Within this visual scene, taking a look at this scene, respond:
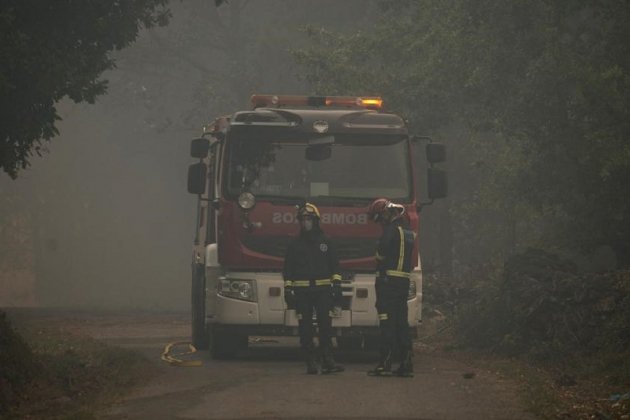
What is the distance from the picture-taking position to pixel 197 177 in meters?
17.2

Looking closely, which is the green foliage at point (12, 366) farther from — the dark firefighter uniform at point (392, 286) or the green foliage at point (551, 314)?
the green foliage at point (551, 314)

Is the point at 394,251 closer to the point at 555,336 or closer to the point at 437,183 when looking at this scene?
the point at 437,183

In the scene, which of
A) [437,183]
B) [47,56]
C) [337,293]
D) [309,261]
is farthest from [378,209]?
[47,56]

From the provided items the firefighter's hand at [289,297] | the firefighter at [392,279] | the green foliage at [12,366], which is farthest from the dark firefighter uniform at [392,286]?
the green foliage at [12,366]

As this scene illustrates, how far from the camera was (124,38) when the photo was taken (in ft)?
60.2

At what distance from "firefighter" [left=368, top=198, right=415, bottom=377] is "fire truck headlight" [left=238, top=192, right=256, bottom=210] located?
1.85 m

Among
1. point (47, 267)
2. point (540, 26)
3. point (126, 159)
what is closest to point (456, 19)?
point (540, 26)

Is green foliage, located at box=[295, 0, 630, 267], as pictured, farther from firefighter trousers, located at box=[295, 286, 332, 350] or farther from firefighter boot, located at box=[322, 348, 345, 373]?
firefighter boot, located at box=[322, 348, 345, 373]

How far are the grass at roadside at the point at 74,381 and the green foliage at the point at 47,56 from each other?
2.73m

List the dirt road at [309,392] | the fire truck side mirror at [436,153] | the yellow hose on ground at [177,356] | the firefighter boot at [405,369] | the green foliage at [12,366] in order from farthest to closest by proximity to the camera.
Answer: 1. the fire truck side mirror at [436,153]
2. the yellow hose on ground at [177,356]
3. the firefighter boot at [405,369]
4. the green foliage at [12,366]
5. the dirt road at [309,392]

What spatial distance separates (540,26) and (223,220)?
10744 mm

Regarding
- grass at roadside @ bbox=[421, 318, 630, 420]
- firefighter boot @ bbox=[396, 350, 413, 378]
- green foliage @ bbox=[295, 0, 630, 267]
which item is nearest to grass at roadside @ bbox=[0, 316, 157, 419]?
firefighter boot @ bbox=[396, 350, 413, 378]

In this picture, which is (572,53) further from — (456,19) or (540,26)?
(456,19)

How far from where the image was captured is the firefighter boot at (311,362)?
1533 centimetres
